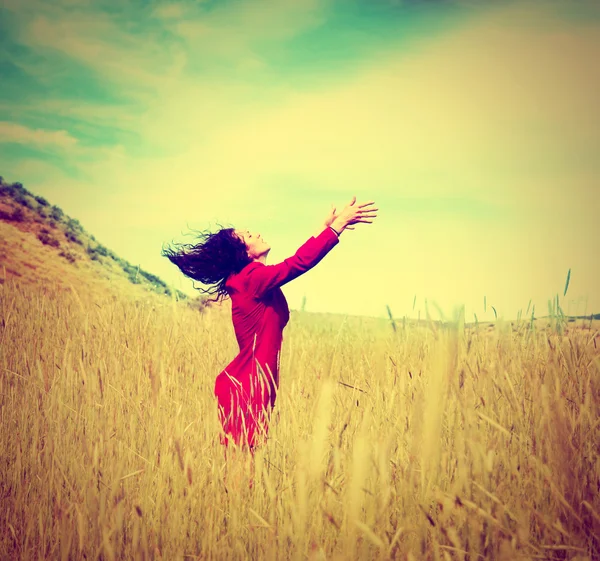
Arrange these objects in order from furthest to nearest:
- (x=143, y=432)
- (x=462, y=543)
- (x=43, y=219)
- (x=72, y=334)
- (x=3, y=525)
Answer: (x=43, y=219) < (x=72, y=334) < (x=143, y=432) < (x=3, y=525) < (x=462, y=543)

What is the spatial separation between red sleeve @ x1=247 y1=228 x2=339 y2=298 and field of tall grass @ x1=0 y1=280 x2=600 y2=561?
0.58 metres

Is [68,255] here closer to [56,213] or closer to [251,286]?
[56,213]

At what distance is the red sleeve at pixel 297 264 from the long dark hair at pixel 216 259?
480 mm

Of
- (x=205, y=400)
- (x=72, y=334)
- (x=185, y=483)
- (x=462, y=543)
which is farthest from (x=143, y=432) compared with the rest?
(x=72, y=334)

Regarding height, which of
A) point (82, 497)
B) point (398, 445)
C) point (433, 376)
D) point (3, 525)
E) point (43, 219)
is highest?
point (43, 219)

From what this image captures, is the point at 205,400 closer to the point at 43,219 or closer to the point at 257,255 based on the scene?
the point at 257,255

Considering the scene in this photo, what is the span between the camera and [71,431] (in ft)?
7.73

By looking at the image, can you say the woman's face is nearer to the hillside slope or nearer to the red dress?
the red dress

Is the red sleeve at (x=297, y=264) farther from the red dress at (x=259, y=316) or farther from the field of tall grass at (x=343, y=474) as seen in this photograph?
the field of tall grass at (x=343, y=474)

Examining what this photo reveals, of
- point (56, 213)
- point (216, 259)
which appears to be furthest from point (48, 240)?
point (216, 259)

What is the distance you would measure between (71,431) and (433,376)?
2100 millimetres

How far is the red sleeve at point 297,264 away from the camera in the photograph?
2.61 meters

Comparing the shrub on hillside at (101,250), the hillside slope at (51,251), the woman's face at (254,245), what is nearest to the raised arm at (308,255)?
the woman's face at (254,245)

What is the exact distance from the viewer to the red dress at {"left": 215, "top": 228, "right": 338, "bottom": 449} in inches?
103
